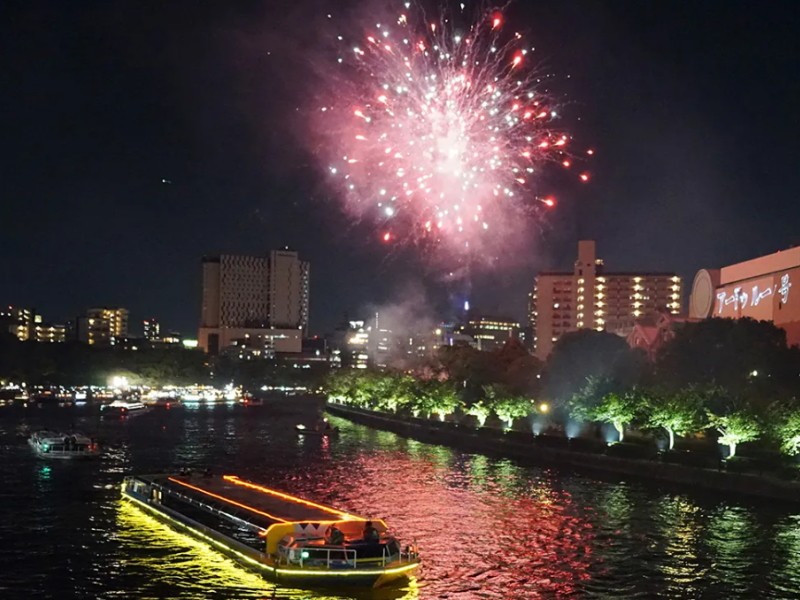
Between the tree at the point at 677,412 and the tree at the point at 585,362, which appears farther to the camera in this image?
the tree at the point at 585,362

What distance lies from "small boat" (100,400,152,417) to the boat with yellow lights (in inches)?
2194

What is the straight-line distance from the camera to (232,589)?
19016 mm

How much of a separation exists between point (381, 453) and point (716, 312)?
29.0 meters

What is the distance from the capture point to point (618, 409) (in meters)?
41.6

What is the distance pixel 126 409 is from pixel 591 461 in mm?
53006

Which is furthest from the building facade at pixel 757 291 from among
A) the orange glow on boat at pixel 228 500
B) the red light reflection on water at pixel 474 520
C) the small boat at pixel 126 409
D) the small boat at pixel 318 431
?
the small boat at pixel 126 409

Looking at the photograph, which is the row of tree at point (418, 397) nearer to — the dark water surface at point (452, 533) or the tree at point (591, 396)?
the tree at point (591, 396)

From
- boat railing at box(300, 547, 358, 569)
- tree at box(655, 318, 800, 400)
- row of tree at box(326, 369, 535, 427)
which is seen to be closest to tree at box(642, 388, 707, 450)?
tree at box(655, 318, 800, 400)

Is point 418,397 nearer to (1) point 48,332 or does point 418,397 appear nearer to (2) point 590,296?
(2) point 590,296

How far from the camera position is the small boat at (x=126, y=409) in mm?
80181

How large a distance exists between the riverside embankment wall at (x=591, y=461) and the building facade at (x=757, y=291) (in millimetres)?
16513

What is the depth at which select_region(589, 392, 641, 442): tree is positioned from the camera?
40.8 m

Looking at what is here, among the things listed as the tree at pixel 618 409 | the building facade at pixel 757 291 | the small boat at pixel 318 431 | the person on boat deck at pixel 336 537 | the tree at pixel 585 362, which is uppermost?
the building facade at pixel 757 291

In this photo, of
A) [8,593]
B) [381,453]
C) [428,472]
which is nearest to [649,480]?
[428,472]
